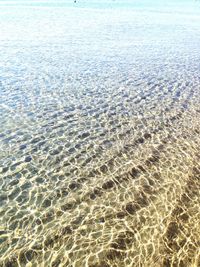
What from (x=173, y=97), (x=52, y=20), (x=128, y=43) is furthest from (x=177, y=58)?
(x=52, y=20)

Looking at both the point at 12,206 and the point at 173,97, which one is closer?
the point at 12,206

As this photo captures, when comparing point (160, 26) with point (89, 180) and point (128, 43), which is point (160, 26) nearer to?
point (128, 43)

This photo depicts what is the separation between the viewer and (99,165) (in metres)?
13.7

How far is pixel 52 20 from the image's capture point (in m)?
59.1

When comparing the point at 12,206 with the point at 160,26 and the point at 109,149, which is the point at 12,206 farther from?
the point at 160,26

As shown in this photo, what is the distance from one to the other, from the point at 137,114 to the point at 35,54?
706 inches

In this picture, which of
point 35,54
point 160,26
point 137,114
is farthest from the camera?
point 160,26

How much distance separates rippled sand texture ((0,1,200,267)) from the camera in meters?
9.69

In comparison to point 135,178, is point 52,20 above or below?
below

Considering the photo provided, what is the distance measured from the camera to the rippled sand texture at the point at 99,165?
381 inches

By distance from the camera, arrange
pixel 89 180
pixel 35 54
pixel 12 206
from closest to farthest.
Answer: pixel 12 206
pixel 89 180
pixel 35 54

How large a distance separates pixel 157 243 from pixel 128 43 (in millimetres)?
34005

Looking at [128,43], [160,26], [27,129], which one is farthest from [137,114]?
[160,26]

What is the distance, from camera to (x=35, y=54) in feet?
107
